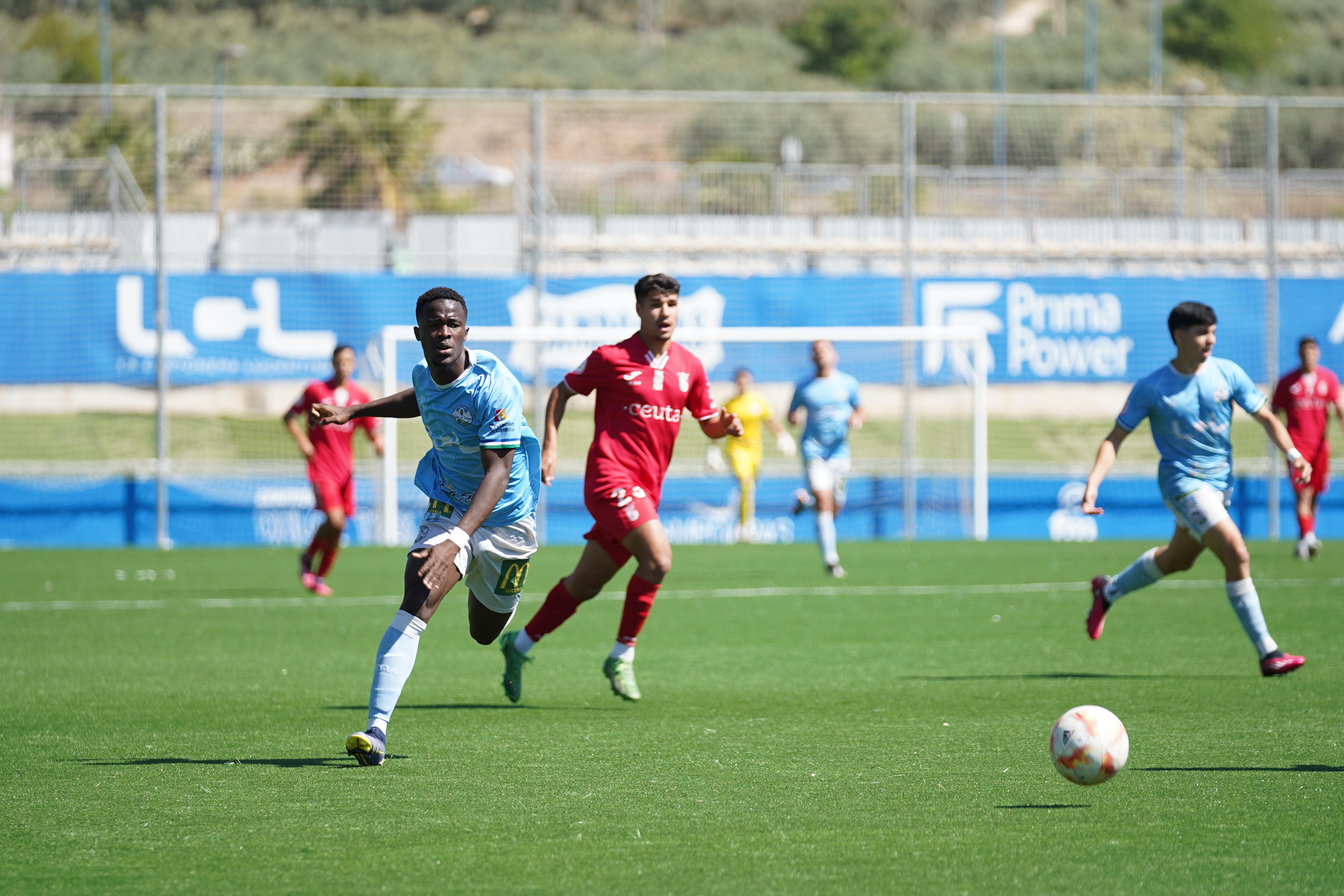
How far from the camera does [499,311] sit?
21.3 metres

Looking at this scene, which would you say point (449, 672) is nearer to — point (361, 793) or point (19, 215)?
point (361, 793)

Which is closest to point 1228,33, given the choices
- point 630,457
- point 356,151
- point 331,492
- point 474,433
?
point 356,151

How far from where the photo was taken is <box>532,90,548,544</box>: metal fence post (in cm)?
2012

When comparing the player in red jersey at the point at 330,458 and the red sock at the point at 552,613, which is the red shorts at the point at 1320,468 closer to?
the player in red jersey at the point at 330,458

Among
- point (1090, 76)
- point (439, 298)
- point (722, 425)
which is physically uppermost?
point (1090, 76)

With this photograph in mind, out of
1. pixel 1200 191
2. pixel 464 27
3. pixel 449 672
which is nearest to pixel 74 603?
pixel 449 672

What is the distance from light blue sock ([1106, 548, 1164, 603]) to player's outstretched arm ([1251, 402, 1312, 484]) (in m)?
0.96

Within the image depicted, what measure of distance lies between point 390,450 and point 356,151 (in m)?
5.03

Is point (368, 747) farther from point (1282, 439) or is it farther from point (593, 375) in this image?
point (1282, 439)

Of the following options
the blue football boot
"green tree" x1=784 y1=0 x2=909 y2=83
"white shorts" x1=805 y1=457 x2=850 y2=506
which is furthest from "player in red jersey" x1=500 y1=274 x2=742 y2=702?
"green tree" x1=784 y1=0 x2=909 y2=83

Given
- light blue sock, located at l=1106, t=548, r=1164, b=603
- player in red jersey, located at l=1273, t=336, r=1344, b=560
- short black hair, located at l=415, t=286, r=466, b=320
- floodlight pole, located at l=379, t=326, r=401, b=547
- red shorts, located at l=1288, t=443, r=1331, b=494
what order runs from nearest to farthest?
Answer: short black hair, located at l=415, t=286, r=466, b=320, light blue sock, located at l=1106, t=548, r=1164, b=603, player in red jersey, located at l=1273, t=336, r=1344, b=560, red shorts, located at l=1288, t=443, r=1331, b=494, floodlight pole, located at l=379, t=326, r=401, b=547

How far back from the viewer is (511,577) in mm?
7062

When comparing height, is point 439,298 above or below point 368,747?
above

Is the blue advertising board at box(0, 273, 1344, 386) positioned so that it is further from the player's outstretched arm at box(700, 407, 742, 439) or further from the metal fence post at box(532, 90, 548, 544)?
the player's outstretched arm at box(700, 407, 742, 439)
